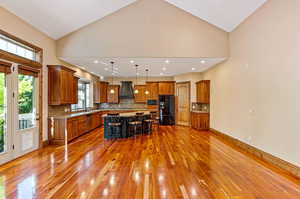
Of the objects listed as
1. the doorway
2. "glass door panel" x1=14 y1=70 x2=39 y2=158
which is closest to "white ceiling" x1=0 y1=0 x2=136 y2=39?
"glass door panel" x1=14 y1=70 x2=39 y2=158

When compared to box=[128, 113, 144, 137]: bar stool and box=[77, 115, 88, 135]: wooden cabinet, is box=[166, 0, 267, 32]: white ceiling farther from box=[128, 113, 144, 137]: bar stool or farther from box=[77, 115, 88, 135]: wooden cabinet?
box=[77, 115, 88, 135]: wooden cabinet

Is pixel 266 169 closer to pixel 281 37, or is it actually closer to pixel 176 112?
pixel 281 37

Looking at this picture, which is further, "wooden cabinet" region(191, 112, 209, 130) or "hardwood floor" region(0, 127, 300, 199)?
"wooden cabinet" region(191, 112, 209, 130)

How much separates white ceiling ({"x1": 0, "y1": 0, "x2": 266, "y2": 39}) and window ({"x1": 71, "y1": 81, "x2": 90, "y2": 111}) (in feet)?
11.8

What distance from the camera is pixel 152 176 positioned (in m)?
3.22

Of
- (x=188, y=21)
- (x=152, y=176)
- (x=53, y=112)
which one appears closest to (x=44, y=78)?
(x=53, y=112)

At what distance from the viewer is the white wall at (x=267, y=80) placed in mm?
3467

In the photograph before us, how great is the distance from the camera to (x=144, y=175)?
3264 millimetres

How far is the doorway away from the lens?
31.3 ft

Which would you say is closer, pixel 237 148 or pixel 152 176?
pixel 152 176

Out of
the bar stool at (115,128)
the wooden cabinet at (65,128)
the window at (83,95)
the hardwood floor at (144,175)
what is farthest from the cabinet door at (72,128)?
the window at (83,95)

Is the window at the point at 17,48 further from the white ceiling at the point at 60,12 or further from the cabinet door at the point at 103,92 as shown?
the cabinet door at the point at 103,92

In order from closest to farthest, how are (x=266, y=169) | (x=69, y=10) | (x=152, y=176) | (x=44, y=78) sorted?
(x=152, y=176)
(x=266, y=169)
(x=69, y=10)
(x=44, y=78)

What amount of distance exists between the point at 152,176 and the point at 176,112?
6.99 metres
